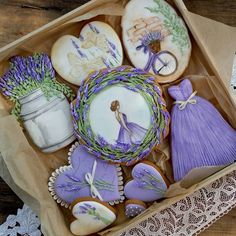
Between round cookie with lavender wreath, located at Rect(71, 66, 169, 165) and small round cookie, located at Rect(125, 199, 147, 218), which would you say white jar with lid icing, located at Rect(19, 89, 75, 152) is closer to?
round cookie with lavender wreath, located at Rect(71, 66, 169, 165)

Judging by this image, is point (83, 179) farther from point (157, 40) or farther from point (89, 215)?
point (157, 40)

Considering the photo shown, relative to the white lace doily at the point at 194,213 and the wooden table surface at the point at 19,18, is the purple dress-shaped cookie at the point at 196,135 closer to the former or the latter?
the white lace doily at the point at 194,213

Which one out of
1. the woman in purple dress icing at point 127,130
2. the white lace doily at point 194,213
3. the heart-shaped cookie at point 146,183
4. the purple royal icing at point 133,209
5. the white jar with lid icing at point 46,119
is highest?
the white jar with lid icing at point 46,119

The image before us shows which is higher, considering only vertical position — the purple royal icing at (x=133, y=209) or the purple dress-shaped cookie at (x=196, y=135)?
the purple dress-shaped cookie at (x=196, y=135)

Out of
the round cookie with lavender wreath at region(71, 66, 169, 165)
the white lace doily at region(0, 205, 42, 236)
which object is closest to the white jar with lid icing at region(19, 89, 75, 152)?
the round cookie with lavender wreath at region(71, 66, 169, 165)

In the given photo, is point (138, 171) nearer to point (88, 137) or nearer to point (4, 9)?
point (88, 137)

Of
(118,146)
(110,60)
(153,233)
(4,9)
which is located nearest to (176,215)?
(153,233)

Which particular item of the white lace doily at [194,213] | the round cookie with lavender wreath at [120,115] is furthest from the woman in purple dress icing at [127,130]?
the white lace doily at [194,213]

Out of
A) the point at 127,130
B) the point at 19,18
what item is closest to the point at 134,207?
the point at 127,130
